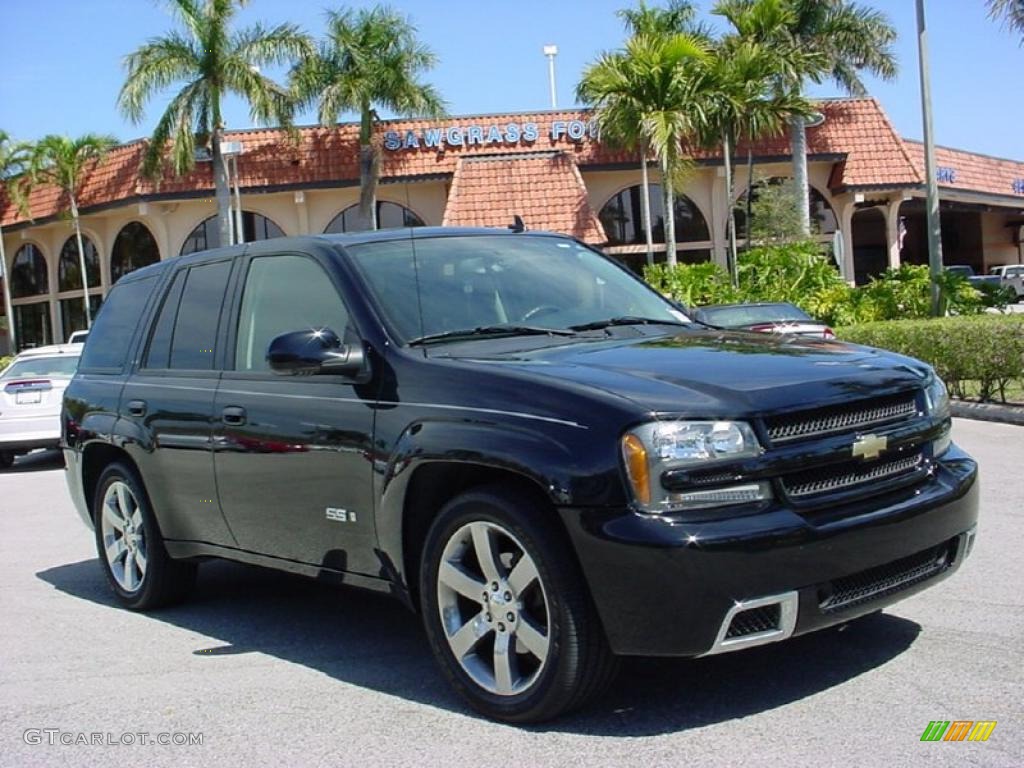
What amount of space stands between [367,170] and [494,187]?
11.5ft

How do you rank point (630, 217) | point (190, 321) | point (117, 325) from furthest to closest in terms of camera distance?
point (630, 217)
point (117, 325)
point (190, 321)

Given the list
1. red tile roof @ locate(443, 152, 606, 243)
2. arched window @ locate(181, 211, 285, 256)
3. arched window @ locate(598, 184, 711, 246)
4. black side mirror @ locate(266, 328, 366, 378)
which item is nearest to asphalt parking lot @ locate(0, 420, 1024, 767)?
black side mirror @ locate(266, 328, 366, 378)

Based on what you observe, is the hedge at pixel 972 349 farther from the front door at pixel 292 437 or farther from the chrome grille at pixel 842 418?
the front door at pixel 292 437

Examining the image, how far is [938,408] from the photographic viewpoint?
4832mm

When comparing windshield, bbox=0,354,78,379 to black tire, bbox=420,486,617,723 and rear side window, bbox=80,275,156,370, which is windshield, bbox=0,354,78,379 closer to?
rear side window, bbox=80,275,156,370

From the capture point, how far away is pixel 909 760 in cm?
A: 387

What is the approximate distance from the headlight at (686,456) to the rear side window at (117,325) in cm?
393

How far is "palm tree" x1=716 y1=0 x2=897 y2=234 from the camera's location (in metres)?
33.0

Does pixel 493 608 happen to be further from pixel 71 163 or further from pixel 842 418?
pixel 71 163

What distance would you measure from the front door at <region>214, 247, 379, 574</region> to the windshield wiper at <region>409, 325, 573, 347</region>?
1.15ft

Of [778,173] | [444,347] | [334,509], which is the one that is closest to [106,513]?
[334,509]

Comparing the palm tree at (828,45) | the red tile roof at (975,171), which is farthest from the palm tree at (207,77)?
the red tile roof at (975,171)

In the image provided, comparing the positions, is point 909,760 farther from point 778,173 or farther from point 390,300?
point 778,173

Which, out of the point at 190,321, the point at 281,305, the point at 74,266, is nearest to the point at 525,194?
the point at 74,266
